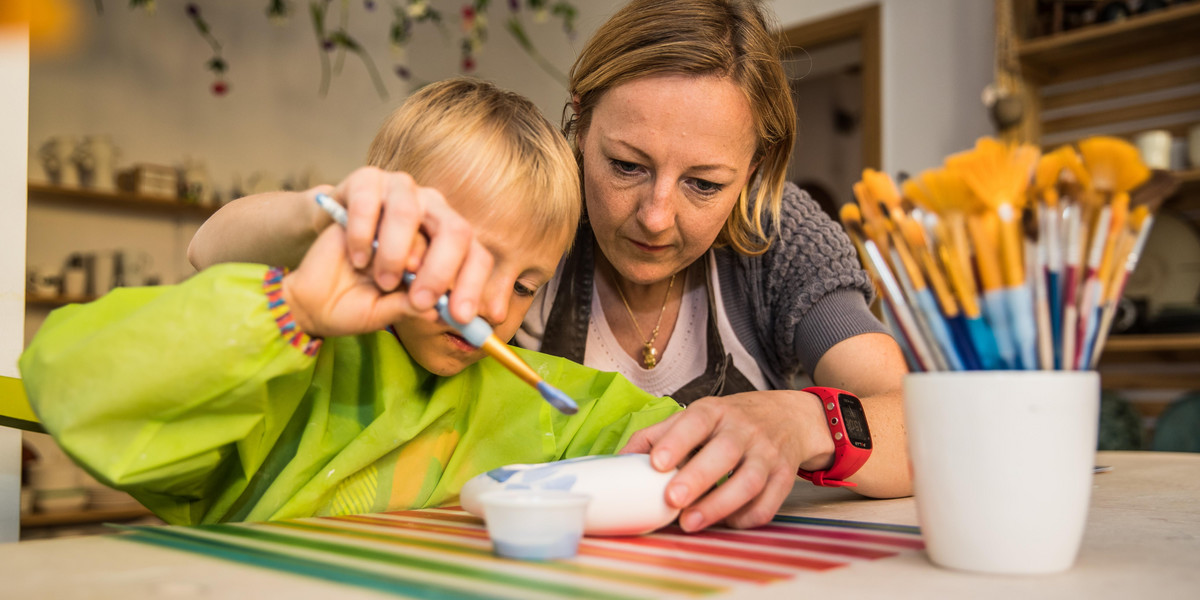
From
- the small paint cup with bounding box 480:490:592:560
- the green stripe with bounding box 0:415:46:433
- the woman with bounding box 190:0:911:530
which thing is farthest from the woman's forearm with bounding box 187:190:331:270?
the small paint cup with bounding box 480:490:592:560

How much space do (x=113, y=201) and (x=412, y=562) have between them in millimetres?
3580

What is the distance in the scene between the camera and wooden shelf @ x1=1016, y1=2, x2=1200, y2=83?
8.29ft

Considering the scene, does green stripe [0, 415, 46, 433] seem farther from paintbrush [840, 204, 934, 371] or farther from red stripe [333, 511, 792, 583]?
paintbrush [840, 204, 934, 371]

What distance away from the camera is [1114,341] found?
258 cm

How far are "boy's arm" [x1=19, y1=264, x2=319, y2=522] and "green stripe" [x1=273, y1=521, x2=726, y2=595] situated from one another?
0.39ft

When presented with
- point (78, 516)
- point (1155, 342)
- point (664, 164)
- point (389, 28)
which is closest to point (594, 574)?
point (664, 164)

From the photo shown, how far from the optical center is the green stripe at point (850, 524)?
2.30ft

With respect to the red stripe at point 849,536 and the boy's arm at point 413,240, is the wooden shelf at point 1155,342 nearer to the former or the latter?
the red stripe at point 849,536

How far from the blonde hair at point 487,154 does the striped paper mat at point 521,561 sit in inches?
13.9

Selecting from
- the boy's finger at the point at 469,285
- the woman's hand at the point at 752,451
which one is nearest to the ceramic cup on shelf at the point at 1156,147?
the woman's hand at the point at 752,451

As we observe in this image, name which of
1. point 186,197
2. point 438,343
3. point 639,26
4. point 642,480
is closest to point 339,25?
point 186,197

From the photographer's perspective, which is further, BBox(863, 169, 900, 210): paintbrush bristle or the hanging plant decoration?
the hanging plant decoration

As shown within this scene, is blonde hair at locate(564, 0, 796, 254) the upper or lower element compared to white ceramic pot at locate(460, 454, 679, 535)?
upper

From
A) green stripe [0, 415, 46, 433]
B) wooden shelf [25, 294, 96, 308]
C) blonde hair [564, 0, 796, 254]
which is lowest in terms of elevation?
wooden shelf [25, 294, 96, 308]
